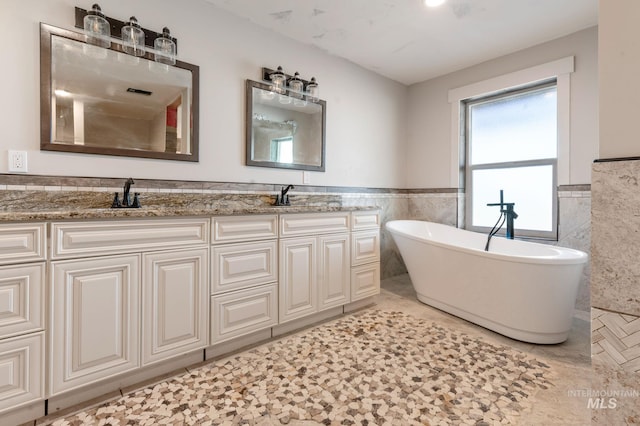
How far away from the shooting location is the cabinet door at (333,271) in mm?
2416

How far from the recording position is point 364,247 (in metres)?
2.74

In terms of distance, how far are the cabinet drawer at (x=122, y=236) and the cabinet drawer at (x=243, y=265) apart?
0.52ft

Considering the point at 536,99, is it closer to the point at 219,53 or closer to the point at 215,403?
the point at 219,53

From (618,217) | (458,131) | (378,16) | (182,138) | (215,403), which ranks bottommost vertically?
(215,403)

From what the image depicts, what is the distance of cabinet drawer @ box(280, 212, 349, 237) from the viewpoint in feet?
7.21

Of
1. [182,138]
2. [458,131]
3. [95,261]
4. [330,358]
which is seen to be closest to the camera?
[95,261]

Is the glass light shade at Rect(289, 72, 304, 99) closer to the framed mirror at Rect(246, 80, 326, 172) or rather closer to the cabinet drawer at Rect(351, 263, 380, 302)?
the framed mirror at Rect(246, 80, 326, 172)

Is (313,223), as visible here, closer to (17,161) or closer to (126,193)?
(126,193)

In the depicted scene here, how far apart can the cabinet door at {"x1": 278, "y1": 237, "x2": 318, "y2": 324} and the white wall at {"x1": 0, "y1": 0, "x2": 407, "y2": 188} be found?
743 mm

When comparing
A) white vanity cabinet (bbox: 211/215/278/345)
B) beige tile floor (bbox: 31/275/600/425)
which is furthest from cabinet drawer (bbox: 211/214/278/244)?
beige tile floor (bbox: 31/275/600/425)

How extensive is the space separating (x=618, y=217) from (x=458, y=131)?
10.7 ft

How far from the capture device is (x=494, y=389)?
63.7 inches

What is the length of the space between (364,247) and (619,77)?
223 cm

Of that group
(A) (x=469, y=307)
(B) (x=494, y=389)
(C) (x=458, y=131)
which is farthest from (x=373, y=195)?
(B) (x=494, y=389)
